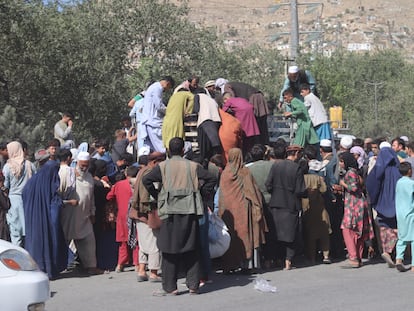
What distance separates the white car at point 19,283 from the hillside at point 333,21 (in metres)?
142

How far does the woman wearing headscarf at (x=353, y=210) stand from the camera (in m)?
13.0

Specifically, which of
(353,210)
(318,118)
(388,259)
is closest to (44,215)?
(353,210)

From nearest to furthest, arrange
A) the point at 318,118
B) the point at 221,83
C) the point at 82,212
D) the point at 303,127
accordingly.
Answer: the point at 82,212, the point at 303,127, the point at 318,118, the point at 221,83

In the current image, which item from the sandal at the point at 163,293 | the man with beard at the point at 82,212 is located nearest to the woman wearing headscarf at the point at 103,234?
the man with beard at the point at 82,212

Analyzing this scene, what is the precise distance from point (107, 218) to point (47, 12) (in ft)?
69.1

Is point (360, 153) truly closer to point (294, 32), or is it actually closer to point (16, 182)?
point (16, 182)

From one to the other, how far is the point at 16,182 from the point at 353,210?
15.9ft

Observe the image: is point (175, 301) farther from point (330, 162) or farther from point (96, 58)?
point (96, 58)

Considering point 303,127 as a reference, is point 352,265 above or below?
below

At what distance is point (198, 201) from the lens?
35.1ft

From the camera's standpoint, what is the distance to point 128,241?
12.4 metres

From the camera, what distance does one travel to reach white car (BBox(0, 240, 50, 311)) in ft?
25.9

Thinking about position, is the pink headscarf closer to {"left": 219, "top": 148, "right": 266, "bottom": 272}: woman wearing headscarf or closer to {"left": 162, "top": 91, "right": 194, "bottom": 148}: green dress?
{"left": 162, "top": 91, "right": 194, "bottom": 148}: green dress

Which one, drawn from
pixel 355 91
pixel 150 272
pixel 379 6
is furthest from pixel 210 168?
pixel 379 6
